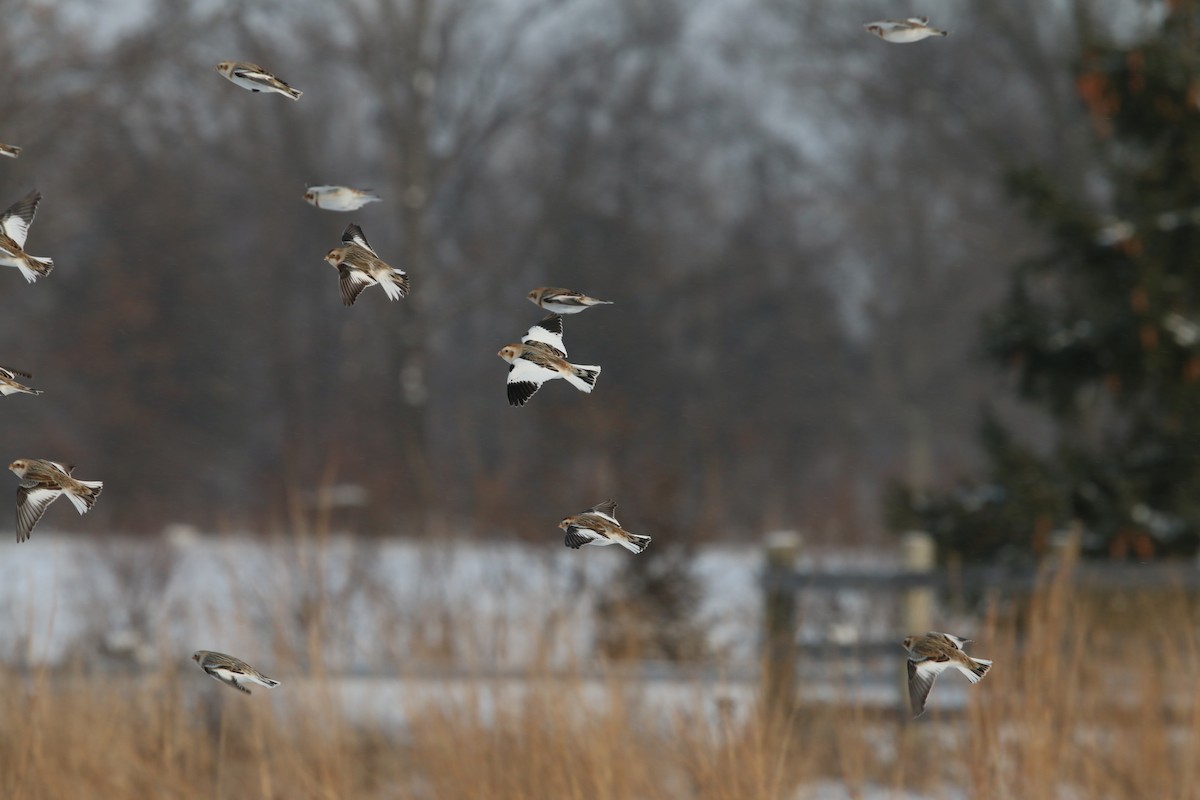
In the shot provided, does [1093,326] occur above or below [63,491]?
above

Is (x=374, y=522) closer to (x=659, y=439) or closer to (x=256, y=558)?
(x=256, y=558)

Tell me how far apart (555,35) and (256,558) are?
12135 millimetres

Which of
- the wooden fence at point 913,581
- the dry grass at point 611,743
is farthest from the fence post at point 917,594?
the dry grass at point 611,743

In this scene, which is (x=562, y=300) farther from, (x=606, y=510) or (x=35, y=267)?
(x=35, y=267)

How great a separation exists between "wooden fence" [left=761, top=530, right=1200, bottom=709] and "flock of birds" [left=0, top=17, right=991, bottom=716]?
3557 millimetres

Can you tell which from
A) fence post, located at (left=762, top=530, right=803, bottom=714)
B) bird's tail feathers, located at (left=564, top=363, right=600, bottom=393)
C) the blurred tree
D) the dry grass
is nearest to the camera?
bird's tail feathers, located at (left=564, top=363, right=600, bottom=393)

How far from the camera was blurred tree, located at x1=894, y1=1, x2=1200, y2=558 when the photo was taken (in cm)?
689

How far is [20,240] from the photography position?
6.10 feet

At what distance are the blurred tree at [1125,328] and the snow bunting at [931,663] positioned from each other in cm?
522

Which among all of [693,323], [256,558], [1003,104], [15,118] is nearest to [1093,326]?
[256,558]

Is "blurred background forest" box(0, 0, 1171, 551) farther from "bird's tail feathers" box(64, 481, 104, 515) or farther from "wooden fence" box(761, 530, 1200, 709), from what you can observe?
"bird's tail feathers" box(64, 481, 104, 515)

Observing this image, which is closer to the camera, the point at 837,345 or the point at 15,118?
the point at 15,118

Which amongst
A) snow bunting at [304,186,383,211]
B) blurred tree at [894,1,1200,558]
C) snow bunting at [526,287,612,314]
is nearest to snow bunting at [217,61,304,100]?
snow bunting at [304,186,383,211]

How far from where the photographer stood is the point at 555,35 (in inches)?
817
